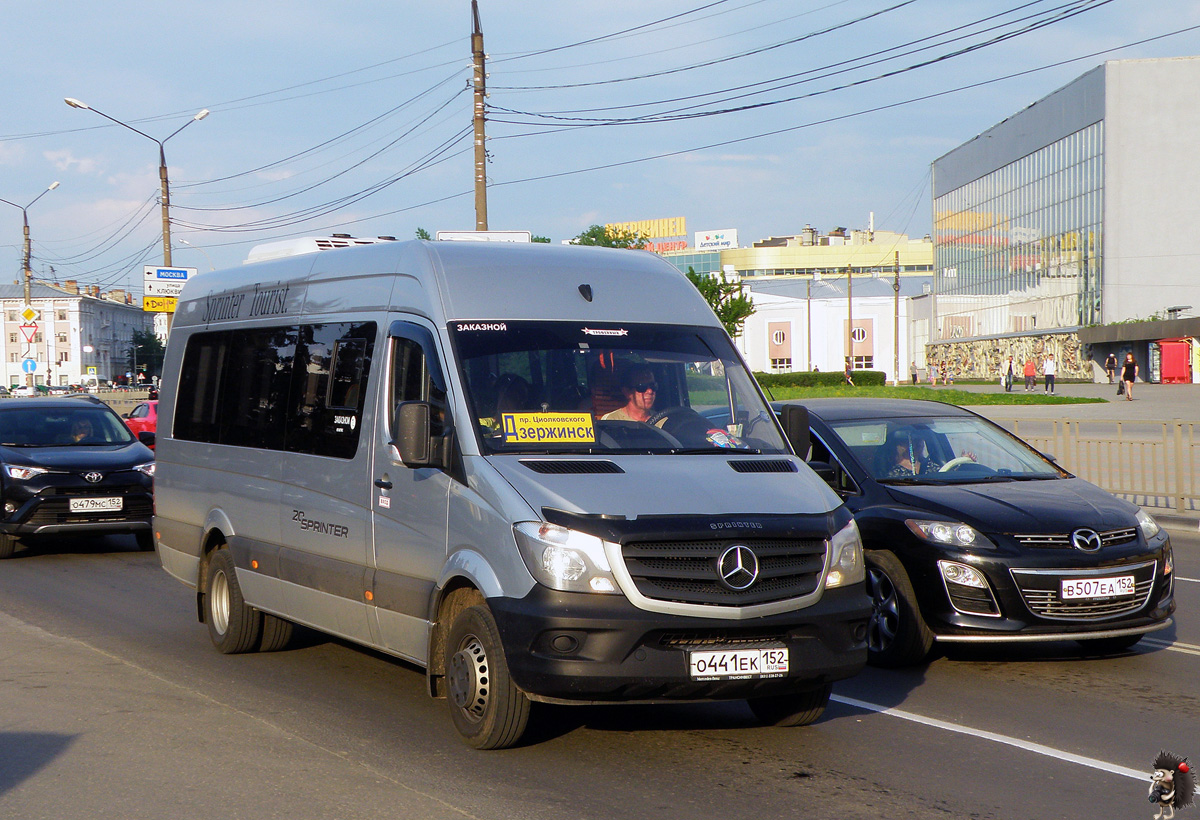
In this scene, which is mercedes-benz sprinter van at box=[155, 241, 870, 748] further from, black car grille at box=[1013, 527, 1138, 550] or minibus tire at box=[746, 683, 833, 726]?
black car grille at box=[1013, 527, 1138, 550]

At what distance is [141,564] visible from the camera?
13.0 m

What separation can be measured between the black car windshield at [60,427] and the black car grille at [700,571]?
35.8 feet

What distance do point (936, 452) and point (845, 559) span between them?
308cm

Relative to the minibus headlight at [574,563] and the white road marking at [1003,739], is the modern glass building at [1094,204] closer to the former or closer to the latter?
the white road marking at [1003,739]

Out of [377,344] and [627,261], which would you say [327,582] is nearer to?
[377,344]

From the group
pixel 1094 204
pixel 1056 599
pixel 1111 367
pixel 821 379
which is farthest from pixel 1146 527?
pixel 1094 204

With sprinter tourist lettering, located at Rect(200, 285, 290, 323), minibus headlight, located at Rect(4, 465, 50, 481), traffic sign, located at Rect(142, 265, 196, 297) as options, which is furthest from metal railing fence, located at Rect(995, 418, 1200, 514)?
traffic sign, located at Rect(142, 265, 196, 297)

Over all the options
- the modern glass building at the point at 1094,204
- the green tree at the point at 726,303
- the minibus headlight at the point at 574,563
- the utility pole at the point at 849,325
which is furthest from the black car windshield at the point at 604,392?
the utility pole at the point at 849,325

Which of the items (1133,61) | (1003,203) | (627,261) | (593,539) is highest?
(1133,61)

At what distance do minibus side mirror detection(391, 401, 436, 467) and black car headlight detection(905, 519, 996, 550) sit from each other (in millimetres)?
3094

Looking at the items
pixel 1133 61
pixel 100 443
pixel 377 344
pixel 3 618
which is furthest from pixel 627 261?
pixel 1133 61

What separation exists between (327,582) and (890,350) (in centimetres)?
11356

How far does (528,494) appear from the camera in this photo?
5477 mm

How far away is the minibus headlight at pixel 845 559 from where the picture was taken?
5688 mm
